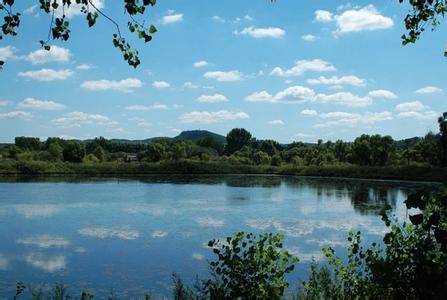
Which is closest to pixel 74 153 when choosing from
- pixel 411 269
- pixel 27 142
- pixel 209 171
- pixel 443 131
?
pixel 209 171

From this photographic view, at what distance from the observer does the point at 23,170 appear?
60281 millimetres

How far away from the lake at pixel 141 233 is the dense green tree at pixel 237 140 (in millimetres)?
87992

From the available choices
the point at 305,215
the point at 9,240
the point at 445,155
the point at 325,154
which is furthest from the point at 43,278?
the point at 325,154

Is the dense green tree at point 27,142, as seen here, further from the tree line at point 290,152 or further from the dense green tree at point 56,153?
the dense green tree at point 56,153

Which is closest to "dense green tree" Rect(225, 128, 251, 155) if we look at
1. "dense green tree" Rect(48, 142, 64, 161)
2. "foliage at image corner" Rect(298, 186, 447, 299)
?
"dense green tree" Rect(48, 142, 64, 161)

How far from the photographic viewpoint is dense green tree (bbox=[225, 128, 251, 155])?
11750 cm

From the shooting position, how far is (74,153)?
74625mm

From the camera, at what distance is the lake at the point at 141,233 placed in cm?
1088

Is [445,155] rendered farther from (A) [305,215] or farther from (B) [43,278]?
(B) [43,278]

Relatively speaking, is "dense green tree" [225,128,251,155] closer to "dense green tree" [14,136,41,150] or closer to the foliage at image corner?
"dense green tree" [14,136,41,150]

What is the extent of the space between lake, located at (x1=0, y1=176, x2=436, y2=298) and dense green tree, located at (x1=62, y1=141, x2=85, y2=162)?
1826 inches

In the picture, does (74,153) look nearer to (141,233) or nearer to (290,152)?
(290,152)

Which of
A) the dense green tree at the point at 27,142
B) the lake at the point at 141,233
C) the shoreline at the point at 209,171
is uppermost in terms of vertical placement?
the dense green tree at the point at 27,142

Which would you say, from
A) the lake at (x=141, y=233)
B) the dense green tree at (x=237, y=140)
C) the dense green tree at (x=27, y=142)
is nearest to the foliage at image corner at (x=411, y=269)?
the lake at (x=141, y=233)
